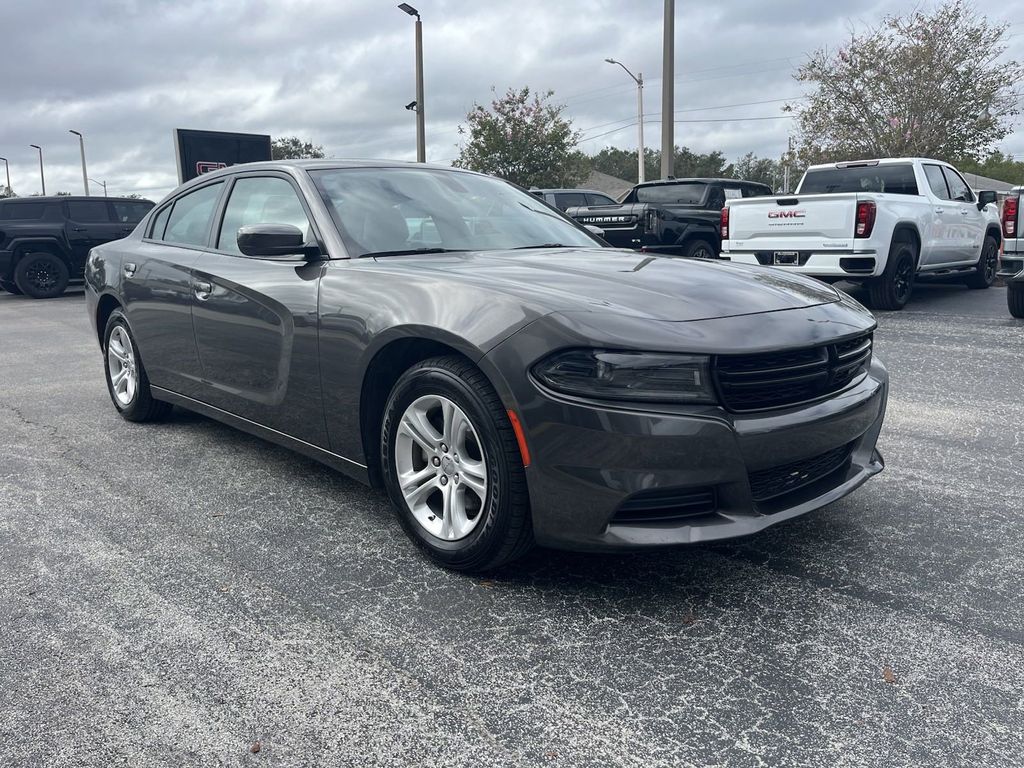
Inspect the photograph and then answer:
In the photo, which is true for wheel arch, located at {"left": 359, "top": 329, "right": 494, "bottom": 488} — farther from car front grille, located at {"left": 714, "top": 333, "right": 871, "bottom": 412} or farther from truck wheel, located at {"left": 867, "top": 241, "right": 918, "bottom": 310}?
truck wheel, located at {"left": 867, "top": 241, "right": 918, "bottom": 310}

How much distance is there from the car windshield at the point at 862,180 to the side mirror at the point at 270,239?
9.04 m

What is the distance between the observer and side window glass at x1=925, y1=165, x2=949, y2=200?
37.1 ft

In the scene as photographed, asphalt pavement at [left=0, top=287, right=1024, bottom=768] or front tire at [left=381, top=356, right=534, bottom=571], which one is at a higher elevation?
front tire at [left=381, top=356, right=534, bottom=571]

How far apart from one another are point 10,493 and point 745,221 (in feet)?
28.5

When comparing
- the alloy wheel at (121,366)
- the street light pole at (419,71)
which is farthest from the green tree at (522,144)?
the alloy wheel at (121,366)

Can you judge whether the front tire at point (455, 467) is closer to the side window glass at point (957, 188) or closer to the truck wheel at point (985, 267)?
the side window glass at point (957, 188)

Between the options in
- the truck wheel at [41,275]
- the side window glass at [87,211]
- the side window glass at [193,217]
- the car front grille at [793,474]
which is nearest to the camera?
the car front grille at [793,474]

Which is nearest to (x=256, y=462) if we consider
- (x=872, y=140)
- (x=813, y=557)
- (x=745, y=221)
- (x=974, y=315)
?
(x=813, y=557)

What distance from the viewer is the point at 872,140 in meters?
23.4

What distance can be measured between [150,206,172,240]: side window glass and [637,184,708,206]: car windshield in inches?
394

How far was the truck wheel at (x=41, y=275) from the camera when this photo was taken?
1549 centimetres

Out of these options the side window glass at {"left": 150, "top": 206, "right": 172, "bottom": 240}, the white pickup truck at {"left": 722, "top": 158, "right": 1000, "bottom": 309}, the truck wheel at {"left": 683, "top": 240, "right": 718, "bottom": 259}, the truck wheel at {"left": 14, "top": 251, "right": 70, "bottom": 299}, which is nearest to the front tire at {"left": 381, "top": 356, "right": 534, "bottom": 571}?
the side window glass at {"left": 150, "top": 206, "right": 172, "bottom": 240}

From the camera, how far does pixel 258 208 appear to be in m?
4.29

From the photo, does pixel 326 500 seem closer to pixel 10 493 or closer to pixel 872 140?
pixel 10 493
